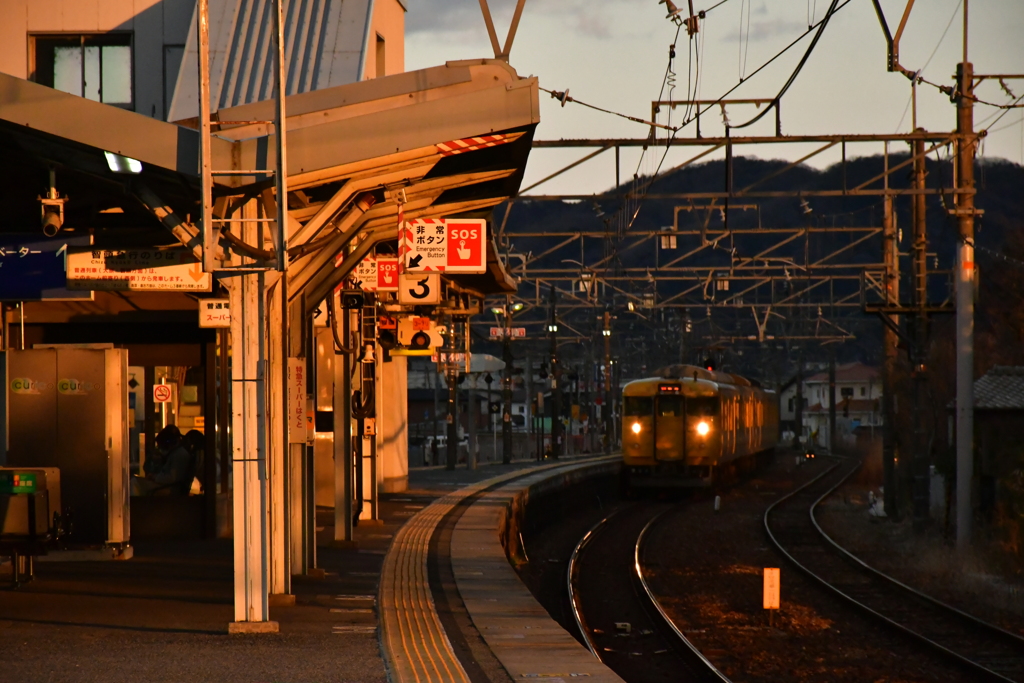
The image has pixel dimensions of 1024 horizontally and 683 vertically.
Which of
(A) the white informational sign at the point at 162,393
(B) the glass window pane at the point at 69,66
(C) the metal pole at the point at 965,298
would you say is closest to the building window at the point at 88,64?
(B) the glass window pane at the point at 69,66

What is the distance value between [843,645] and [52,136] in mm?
8772

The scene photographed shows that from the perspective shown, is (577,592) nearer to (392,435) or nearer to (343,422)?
(343,422)

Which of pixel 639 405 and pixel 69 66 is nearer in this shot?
pixel 69 66

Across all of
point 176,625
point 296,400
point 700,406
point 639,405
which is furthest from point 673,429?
point 176,625

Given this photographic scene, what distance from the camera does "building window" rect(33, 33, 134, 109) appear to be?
1633 centimetres

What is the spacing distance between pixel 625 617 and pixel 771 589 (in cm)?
194

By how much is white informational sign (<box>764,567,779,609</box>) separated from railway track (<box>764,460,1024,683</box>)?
3.67 feet

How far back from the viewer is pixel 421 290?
45.2 ft

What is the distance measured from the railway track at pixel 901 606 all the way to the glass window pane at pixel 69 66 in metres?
11.7

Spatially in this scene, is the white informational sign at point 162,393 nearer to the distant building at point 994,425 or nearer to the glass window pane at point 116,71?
the glass window pane at point 116,71

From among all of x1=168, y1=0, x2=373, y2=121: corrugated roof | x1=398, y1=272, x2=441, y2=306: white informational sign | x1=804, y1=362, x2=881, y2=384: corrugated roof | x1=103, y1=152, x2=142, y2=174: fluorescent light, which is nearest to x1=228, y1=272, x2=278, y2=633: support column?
x1=103, y1=152, x2=142, y2=174: fluorescent light

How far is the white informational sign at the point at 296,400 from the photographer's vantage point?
10297 millimetres

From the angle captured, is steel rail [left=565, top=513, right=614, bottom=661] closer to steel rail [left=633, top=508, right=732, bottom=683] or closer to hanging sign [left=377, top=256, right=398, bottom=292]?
steel rail [left=633, top=508, right=732, bottom=683]

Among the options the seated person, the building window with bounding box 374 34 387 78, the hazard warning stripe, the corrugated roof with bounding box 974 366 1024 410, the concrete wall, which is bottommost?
the seated person
